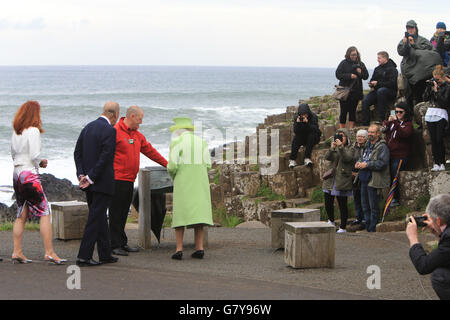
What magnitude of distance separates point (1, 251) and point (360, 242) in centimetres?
526

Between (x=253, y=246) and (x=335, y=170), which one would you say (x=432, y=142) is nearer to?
(x=335, y=170)

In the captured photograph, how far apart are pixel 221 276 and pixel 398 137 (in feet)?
17.7

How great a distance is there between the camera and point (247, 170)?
16.7 m

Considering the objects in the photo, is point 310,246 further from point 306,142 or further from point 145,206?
point 306,142

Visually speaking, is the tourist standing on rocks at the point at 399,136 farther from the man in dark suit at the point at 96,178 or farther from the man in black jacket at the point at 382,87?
the man in dark suit at the point at 96,178

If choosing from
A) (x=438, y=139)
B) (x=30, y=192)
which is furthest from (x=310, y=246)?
(x=438, y=139)

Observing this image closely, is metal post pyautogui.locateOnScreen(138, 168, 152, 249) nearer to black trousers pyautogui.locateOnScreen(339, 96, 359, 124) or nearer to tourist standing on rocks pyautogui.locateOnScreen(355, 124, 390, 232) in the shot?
tourist standing on rocks pyautogui.locateOnScreen(355, 124, 390, 232)

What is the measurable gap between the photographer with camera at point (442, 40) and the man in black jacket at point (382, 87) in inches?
37.0

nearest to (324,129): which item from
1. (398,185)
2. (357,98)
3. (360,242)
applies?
(357,98)

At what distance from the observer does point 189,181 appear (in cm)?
931

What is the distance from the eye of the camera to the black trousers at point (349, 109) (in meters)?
15.4

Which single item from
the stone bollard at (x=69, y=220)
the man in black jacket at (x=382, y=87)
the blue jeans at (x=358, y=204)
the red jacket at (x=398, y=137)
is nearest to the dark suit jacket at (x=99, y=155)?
the stone bollard at (x=69, y=220)

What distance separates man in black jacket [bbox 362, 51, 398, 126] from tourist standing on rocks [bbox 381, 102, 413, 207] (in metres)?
2.24

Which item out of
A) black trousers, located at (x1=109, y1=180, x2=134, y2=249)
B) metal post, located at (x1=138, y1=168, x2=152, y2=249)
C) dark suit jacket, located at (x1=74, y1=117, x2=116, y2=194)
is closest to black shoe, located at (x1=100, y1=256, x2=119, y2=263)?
black trousers, located at (x1=109, y1=180, x2=134, y2=249)
